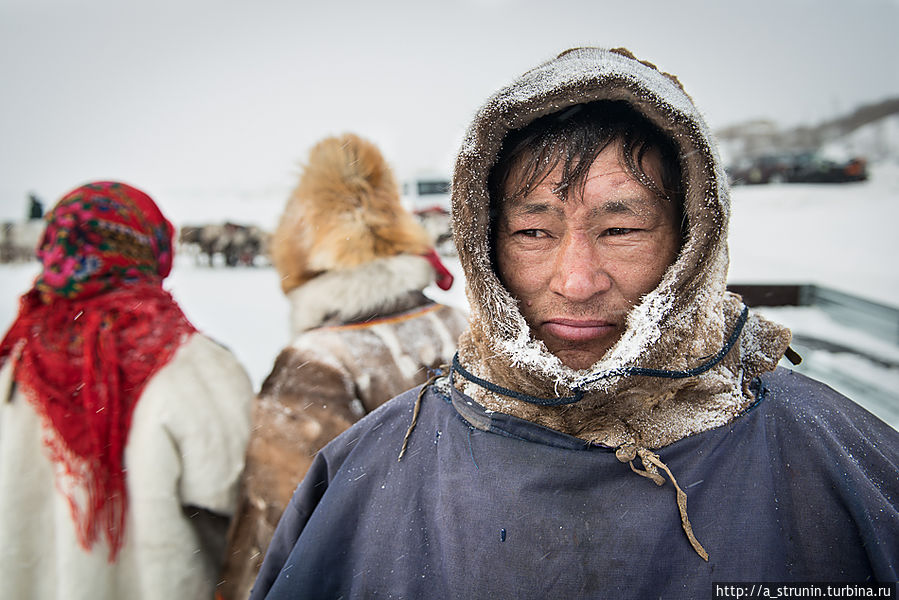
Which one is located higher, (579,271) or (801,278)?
(579,271)

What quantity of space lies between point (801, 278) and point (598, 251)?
976 cm

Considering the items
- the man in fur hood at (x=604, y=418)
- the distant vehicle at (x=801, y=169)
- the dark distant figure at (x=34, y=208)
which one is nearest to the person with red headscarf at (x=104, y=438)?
→ the man in fur hood at (x=604, y=418)

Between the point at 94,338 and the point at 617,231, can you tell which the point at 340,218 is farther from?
the point at 617,231

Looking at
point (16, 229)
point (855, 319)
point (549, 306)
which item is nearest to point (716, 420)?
point (549, 306)

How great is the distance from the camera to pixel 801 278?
8508mm

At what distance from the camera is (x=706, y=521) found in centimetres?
87

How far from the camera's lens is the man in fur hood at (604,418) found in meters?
0.86

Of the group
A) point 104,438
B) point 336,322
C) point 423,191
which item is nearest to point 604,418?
point 336,322

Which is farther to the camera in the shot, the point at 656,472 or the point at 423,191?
the point at 423,191

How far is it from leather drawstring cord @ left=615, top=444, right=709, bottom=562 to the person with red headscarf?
5.11ft

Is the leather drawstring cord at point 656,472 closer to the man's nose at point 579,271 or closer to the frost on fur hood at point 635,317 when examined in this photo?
the frost on fur hood at point 635,317

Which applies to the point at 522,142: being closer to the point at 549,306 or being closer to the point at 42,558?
the point at 549,306

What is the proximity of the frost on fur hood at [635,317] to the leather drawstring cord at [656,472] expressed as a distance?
3 cm

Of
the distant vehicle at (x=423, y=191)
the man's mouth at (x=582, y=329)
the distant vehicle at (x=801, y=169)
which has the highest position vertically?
the distant vehicle at (x=801, y=169)
